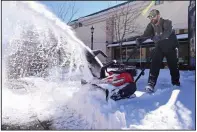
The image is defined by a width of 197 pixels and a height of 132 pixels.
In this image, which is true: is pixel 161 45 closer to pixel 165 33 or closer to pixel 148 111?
pixel 165 33

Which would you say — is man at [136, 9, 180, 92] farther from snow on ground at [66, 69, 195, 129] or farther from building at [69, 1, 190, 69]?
building at [69, 1, 190, 69]

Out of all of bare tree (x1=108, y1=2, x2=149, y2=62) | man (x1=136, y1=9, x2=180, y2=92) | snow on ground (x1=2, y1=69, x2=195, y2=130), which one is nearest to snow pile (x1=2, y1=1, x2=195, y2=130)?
snow on ground (x1=2, y1=69, x2=195, y2=130)

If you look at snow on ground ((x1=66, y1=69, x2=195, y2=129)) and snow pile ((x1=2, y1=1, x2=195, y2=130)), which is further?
snow pile ((x1=2, y1=1, x2=195, y2=130))

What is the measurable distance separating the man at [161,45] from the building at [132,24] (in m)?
5.41

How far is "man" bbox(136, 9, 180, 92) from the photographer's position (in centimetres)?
433

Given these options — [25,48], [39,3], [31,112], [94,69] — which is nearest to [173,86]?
[94,69]

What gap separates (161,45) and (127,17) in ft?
37.7

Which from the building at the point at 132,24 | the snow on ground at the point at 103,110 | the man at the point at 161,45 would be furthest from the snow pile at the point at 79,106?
the building at the point at 132,24

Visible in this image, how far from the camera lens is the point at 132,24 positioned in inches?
614

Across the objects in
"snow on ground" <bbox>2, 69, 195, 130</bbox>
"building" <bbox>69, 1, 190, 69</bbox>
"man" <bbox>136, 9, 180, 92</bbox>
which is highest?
"building" <bbox>69, 1, 190, 69</bbox>

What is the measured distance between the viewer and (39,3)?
15.0 feet

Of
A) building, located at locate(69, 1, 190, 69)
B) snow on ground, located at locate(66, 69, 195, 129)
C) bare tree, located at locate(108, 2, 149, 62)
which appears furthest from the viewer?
bare tree, located at locate(108, 2, 149, 62)

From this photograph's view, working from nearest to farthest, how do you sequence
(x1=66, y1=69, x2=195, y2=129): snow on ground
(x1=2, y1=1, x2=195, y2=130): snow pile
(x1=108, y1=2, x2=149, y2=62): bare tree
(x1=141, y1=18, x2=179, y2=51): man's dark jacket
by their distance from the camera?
(x1=66, y1=69, x2=195, y2=129): snow on ground, (x1=2, y1=1, x2=195, y2=130): snow pile, (x1=141, y1=18, x2=179, y2=51): man's dark jacket, (x1=108, y1=2, x2=149, y2=62): bare tree

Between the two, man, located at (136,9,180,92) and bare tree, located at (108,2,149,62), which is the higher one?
bare tree, located at (108,2,149,62)
